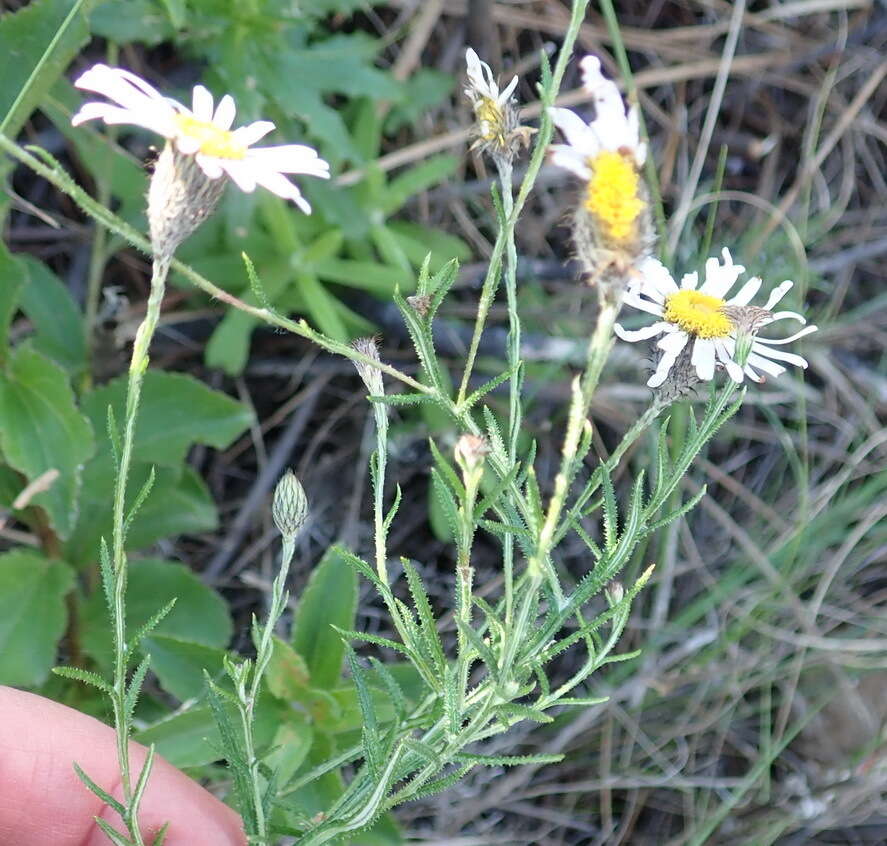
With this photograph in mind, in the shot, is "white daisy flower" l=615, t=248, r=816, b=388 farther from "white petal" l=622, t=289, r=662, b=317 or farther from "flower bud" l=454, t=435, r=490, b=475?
"flower bud" l=454, t=435, r=490, b=475

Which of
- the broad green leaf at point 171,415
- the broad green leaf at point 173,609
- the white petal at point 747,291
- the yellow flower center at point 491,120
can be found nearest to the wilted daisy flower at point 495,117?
the yellow flower center at point 491,120

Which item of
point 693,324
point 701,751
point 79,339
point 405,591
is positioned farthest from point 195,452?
point 693,324

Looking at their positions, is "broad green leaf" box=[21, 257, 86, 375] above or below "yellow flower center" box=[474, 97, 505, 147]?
below

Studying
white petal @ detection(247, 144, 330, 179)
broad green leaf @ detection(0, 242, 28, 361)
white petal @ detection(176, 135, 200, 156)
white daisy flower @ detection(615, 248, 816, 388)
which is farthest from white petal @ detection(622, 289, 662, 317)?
broad green leaf @ detection(0, 242, 28, 361)

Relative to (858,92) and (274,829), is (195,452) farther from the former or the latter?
(858,92)

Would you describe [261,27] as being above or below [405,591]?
above

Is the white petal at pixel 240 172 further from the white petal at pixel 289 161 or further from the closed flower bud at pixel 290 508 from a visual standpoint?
the closed flower bud at pixel 290 508
